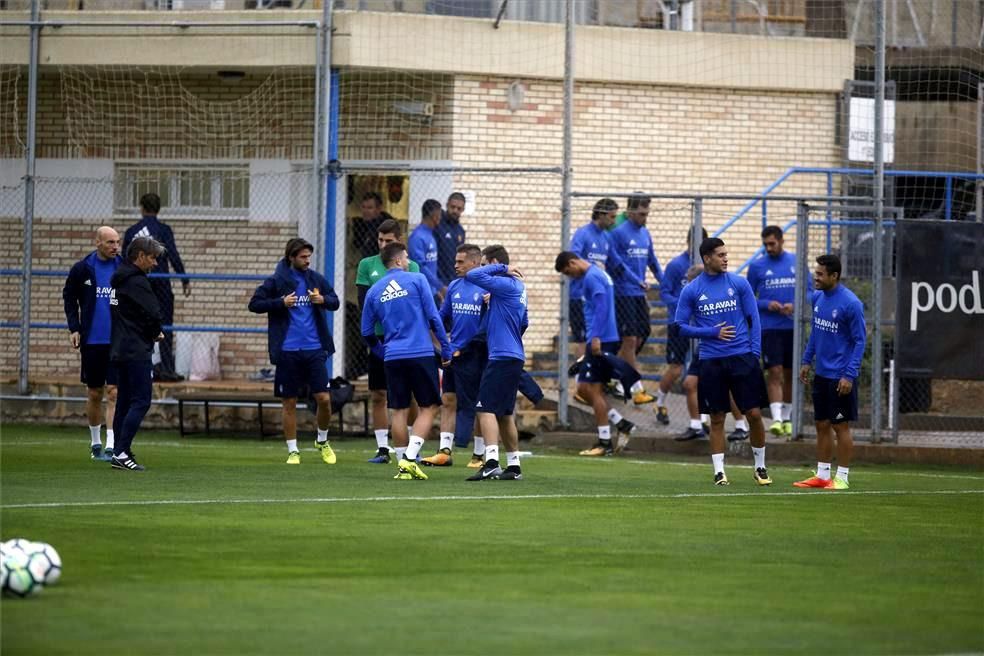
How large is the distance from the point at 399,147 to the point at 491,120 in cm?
129

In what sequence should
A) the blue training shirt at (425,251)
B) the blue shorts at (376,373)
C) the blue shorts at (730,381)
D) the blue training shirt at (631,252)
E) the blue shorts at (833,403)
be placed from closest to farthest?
the blue shorts at (833,403), the blue shorts at (730,381), the blue shorts at (376,373), the blue training shirt at (425,251), the blue training shirt at (631,252)

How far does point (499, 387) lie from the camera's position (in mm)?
14984

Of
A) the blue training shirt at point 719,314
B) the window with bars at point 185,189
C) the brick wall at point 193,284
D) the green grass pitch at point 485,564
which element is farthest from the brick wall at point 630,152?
the green grass pitch at point 485,564

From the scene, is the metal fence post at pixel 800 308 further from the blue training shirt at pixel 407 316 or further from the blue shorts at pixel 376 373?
the blue training shirt at pixel 407 316

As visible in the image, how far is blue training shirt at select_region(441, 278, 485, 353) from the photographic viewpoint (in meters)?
16.6

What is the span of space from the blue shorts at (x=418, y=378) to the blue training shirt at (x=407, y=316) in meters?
0.05

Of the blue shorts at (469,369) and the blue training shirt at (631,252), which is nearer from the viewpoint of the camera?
the blue shorts at (469,369)

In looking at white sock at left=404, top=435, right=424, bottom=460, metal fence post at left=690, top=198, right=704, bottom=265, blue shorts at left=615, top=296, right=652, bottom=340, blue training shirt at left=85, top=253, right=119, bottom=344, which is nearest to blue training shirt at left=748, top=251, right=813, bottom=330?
metal fence post at left=690, top=198, right=704, bottom=265

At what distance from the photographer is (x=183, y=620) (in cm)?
768

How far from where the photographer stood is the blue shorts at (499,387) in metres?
15.0

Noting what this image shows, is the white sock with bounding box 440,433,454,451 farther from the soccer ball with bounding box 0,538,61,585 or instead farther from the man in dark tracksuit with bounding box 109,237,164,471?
the soccer ball with bounding box 0,538,61,585

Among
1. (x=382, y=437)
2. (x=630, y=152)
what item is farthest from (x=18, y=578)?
Result: (x=630, y=152)

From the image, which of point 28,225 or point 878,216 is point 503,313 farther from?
point 28,225

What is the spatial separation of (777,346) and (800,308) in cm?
99
